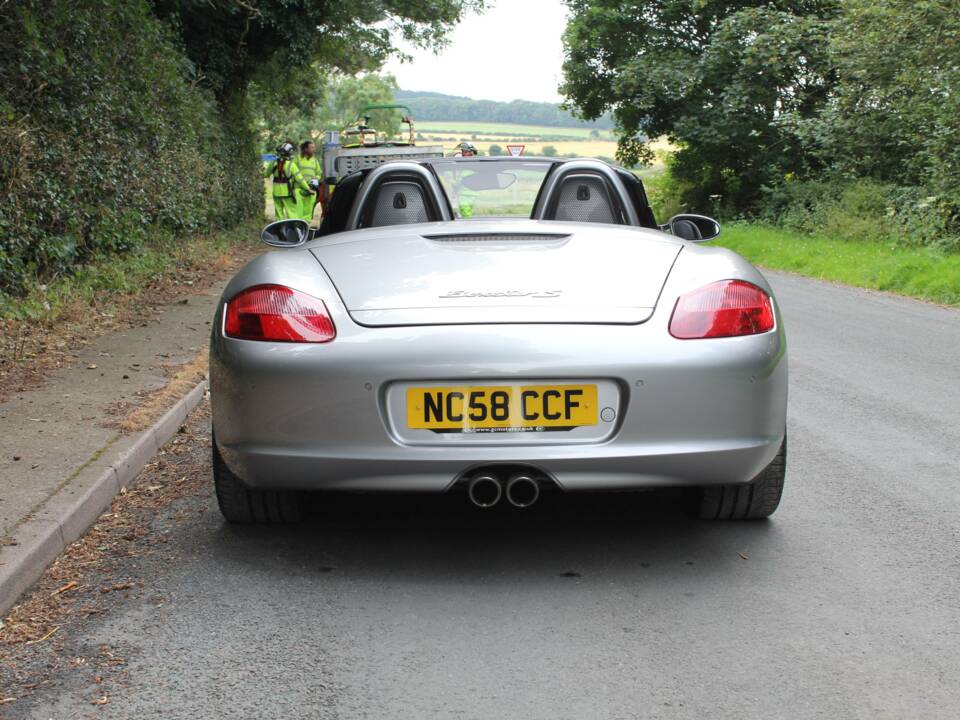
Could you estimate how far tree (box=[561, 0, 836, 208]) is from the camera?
94.1 feet

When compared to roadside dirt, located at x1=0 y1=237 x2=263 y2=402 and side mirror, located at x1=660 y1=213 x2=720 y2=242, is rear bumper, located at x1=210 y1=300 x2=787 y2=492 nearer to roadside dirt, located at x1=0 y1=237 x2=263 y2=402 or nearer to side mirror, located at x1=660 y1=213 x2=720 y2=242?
side mirror, located at x1=660 y1=213 x2=720 y2=242

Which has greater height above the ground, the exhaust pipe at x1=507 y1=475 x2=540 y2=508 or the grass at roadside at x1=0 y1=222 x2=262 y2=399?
the exhaust pipe at x1=507 y1=475 x2=540 y2=508

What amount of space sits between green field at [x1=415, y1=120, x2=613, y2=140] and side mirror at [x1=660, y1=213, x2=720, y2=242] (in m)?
85.9

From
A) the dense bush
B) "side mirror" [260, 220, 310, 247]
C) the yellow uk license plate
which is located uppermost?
"side mirror" [260, 220, 310, 247]

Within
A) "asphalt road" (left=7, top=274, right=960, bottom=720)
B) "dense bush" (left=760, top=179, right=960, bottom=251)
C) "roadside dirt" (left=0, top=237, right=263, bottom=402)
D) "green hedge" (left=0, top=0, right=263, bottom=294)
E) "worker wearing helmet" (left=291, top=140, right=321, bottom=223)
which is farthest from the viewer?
"dense bush" (left=760, top=179, right=960, bottom=251)

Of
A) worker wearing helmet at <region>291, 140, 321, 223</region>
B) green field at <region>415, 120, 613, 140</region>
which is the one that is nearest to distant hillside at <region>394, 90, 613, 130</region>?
green field at <region>415, 120, 613, 140</region>

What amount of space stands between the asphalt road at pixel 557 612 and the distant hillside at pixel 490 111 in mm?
97453

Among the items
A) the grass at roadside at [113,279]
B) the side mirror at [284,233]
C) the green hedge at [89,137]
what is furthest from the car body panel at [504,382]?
the green hedge at [89,137]

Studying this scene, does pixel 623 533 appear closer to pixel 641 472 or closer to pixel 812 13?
pixel 641 472

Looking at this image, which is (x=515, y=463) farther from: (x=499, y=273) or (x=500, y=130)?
(x=500, y=130)

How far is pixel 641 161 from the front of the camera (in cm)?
4125

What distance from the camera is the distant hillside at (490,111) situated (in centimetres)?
12675

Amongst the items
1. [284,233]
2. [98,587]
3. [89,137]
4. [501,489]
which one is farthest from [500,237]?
[89,137]

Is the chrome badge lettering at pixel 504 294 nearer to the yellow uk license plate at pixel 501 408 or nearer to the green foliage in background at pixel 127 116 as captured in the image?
the yellow uk license plate at pixel 501 408
